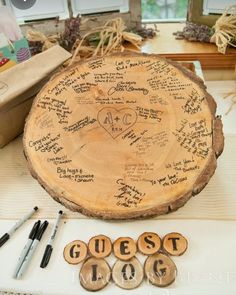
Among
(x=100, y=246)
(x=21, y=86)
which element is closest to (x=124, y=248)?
(x=100, y=246)

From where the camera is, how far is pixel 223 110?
2.76 ft

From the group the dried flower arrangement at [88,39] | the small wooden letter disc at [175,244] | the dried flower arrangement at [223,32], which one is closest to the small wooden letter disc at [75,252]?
the small wooden letter disc at [175,244]

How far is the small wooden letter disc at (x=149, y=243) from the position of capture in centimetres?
54

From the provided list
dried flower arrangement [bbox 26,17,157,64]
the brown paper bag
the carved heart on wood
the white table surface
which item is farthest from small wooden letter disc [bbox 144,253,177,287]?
dried flower arrangement [bbox 26,17,157,64]

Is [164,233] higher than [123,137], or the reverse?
[123,137]

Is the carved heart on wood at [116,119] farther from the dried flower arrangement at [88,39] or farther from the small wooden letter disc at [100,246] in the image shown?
the dried flower arrangement at [88,39]

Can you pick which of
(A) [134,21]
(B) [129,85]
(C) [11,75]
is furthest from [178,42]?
(C) [11,75]

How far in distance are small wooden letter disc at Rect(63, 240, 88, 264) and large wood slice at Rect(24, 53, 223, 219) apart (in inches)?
2.4

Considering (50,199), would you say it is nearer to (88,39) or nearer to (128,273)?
(128,273)

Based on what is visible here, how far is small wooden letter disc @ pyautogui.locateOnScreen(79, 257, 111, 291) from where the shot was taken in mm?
507

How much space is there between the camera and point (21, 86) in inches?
26.8

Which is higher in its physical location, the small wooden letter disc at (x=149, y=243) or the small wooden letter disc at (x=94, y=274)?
the small wooden letter disc at (x=149, y=243)

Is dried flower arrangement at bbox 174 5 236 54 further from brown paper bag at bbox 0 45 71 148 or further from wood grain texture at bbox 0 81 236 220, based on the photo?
brown paper bag at bbox 0 45 71 148

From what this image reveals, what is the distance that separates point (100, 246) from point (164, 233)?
12 centimetres
